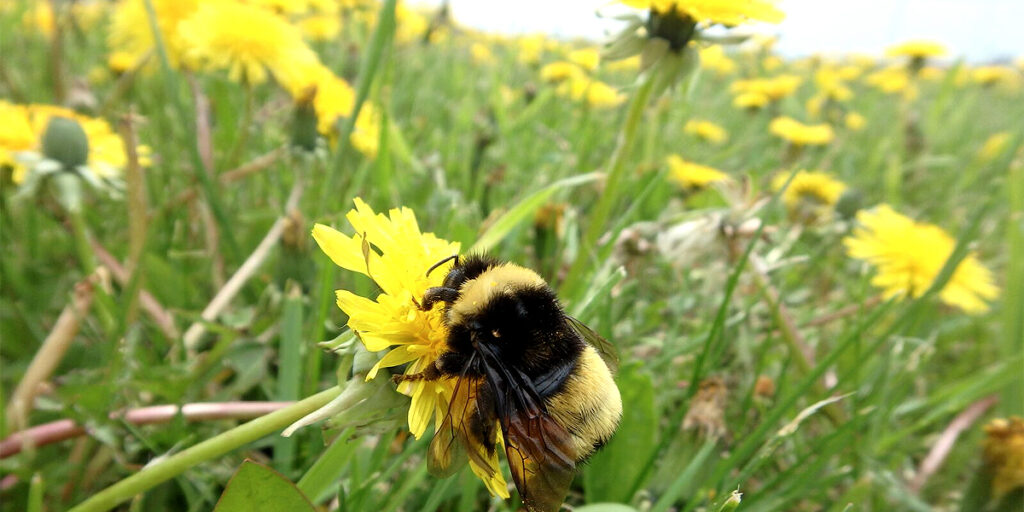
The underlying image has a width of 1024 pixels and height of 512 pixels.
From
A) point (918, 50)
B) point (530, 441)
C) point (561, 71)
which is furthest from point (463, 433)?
point (918, 50)

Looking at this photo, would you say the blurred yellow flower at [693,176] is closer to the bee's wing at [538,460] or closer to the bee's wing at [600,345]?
the bee's wing at [600,345]

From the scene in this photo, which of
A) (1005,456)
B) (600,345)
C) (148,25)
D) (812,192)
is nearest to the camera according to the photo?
(600,345)

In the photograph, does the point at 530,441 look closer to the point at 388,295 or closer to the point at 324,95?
the point at 388,295

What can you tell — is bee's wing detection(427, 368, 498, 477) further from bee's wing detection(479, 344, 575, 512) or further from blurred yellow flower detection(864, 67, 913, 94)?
blurred yellow flower detection(864, 67, 913, 94)

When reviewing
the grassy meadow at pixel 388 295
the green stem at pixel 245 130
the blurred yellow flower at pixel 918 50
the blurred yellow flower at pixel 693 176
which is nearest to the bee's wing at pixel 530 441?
the grassy meadow at pixel 388 295

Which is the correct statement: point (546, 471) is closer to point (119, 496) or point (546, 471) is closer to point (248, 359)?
point (119, 496)

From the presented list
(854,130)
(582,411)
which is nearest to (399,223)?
(582,411)

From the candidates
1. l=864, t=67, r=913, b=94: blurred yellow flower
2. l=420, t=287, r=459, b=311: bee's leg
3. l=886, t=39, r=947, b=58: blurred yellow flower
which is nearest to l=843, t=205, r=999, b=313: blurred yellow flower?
l=420, t=287, r=459, b=311: bee's leg
